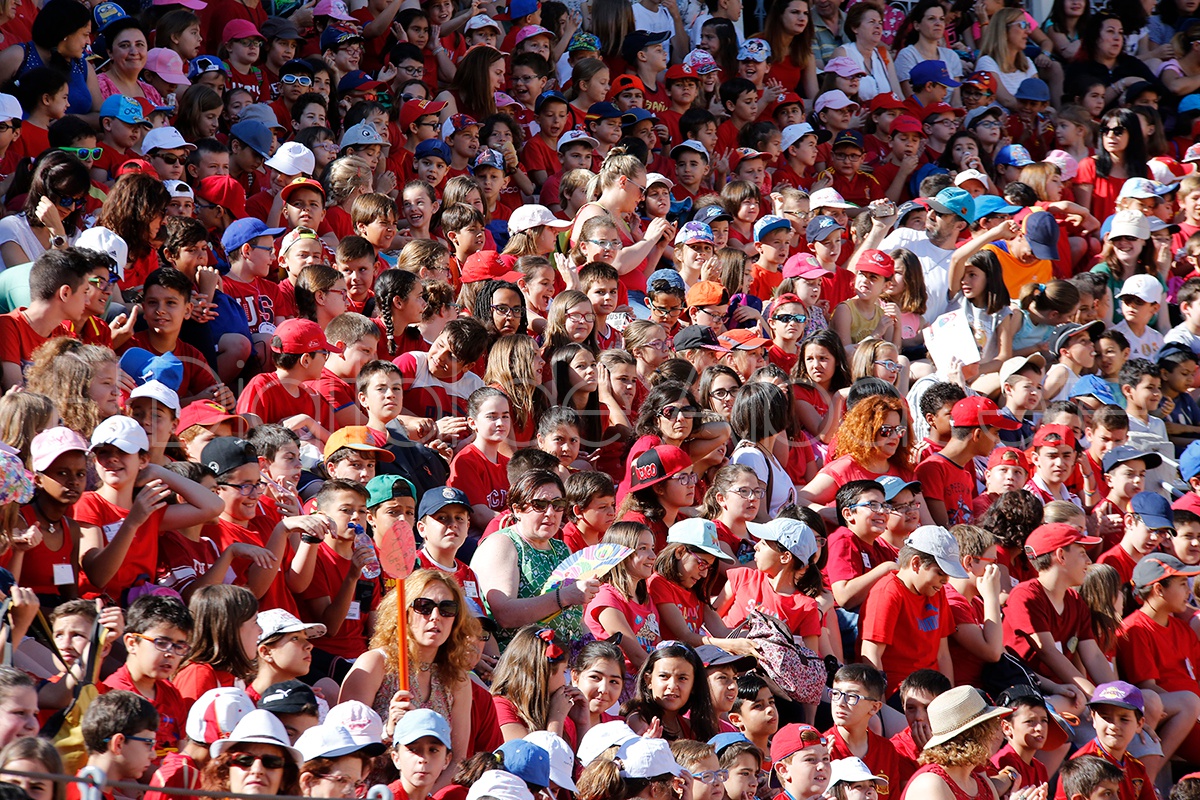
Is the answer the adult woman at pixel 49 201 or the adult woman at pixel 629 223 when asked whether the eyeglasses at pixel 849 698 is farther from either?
the adult woman at pixel 49 201

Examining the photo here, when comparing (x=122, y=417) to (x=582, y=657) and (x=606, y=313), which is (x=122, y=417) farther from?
(x=606, y=313)

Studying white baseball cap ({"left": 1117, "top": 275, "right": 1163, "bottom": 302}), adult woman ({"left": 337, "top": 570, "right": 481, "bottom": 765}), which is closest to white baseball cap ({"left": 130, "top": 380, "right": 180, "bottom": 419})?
adult woman ({"left": 337, "top": 570, "right": 481, "bottom": 765})

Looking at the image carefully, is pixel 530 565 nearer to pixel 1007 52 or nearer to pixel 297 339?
pixel 297 339

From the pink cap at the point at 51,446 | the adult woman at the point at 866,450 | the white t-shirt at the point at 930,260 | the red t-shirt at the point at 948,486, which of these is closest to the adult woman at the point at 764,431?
the adult woman at the point at 866,450

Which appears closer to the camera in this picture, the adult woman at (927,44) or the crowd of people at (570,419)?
the crowd of people at (570,419)

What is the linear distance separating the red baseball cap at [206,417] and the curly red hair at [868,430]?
9.80 ft

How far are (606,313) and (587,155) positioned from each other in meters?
2.52

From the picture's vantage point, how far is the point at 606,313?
8.87m

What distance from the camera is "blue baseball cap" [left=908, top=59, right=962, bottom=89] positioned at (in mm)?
13352

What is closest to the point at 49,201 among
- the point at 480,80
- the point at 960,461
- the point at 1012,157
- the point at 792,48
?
the point at 480,80

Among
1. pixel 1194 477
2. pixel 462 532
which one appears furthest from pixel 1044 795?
pixel 1194 477

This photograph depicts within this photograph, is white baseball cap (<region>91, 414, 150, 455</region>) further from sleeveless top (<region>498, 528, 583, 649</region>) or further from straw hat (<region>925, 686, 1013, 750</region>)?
straw hat (<region>925, 686, 1013, 750</region>)

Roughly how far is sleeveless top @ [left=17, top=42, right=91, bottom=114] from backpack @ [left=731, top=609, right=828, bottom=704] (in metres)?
4.64

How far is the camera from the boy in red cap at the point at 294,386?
7.22 meters
